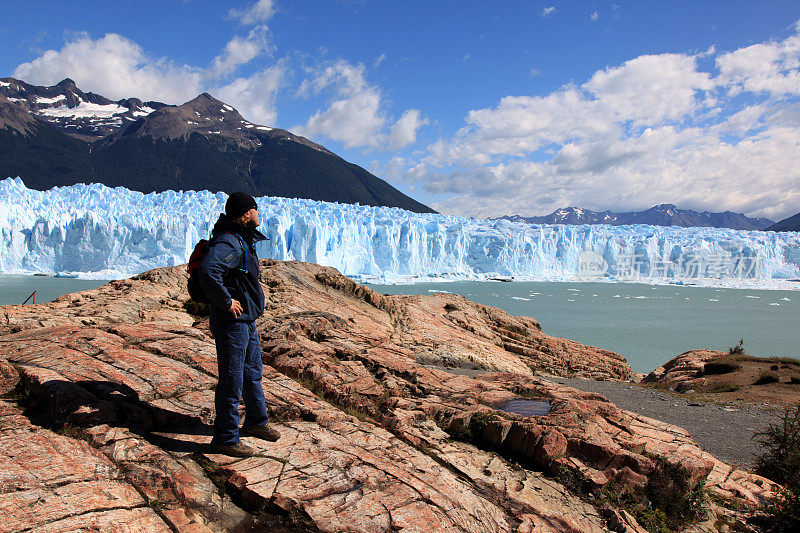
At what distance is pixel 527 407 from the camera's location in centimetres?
557

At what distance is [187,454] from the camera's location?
3.32 metres

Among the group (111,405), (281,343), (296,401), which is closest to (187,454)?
(111,405)

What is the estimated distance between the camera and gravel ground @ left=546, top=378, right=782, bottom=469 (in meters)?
7.12

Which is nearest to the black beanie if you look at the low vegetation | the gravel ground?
the low vegetation

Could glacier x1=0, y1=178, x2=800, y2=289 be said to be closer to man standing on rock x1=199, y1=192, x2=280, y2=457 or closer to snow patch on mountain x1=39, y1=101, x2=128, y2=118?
man standing on rock x1=199, y1=192, x2=280, y2=457

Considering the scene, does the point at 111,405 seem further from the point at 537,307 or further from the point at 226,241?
the point at 537,307

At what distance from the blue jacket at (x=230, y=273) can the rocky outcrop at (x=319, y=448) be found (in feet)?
3.44

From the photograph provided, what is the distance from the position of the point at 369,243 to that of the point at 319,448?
4666cm

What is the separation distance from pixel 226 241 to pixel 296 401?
1878 mm

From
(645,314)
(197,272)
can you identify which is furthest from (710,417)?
(645,314)

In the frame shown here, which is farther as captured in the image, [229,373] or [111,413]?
[111,413]

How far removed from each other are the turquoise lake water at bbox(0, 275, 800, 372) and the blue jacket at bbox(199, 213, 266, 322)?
786 inches

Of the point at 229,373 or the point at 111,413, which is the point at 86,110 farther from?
the point at 229,373

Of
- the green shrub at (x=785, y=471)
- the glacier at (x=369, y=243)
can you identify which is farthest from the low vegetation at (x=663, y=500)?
the glacier at (x=369, y=243)
